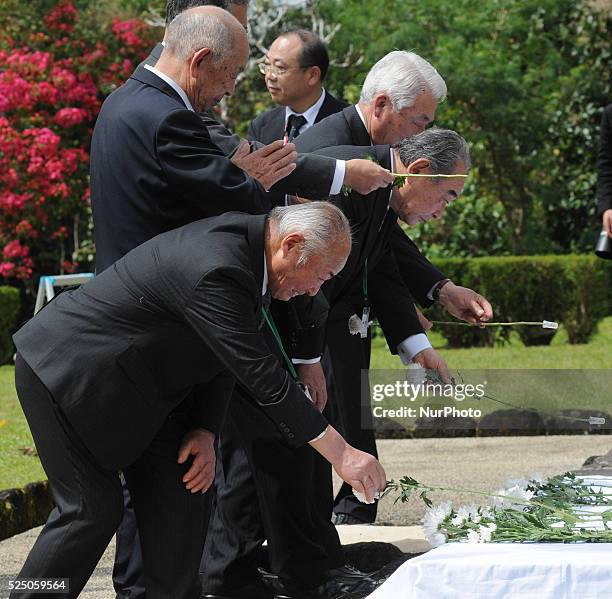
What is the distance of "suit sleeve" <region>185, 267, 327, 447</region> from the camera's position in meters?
2.92

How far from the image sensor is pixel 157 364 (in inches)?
122

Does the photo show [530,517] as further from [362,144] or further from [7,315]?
[7,315]

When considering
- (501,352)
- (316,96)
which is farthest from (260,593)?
(501,352)

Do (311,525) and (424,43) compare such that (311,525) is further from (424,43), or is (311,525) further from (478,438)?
(424,43)

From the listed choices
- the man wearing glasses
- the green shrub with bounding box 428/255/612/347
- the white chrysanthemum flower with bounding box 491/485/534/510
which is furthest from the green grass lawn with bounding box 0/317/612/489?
the white chrysanthemum flower with bounding box 491/485/534/510

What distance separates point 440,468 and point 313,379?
2775 millimetres

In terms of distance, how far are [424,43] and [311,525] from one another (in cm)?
1017

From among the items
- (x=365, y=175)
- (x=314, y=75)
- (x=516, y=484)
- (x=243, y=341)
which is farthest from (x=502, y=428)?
(x=243, y=341)

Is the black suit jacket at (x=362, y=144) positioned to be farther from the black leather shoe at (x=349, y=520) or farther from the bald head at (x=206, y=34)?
the black leather shoe at (x=349, y=520)

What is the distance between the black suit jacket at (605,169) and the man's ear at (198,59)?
14.4 ft

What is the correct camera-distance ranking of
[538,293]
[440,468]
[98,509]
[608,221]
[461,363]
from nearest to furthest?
[98,509] < [440,468] < [608,221] < [461,363] < [538,293]

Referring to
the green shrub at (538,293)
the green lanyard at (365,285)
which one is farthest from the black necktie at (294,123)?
the green shrub at (538,293)

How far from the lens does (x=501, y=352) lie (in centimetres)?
1123

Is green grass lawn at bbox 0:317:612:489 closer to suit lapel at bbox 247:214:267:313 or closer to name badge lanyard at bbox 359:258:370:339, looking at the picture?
name badge lanyard at bbox 359:258:370:339
